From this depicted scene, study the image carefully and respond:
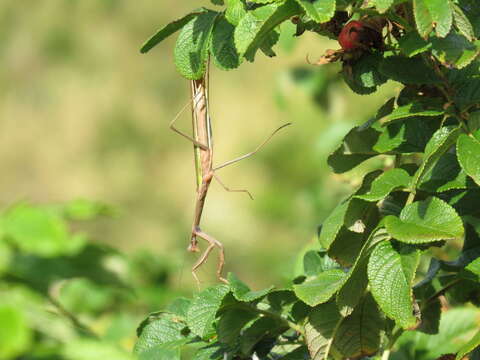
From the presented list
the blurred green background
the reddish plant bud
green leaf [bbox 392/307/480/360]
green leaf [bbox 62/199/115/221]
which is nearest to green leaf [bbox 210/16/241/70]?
the reddish plant bud

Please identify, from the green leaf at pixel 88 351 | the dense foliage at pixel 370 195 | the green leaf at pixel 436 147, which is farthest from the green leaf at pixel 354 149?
the green leaf at pixel 88 351

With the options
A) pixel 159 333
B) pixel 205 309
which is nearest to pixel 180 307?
pixel 159 333

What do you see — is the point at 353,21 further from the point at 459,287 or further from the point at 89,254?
the point at 89,254

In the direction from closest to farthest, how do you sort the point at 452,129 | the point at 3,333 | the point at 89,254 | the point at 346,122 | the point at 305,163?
the point at 3,333, the point at 452,129, the point at 89,254, the point at 346,122, the point at 305,163

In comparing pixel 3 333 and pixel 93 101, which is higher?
pixel 93 101

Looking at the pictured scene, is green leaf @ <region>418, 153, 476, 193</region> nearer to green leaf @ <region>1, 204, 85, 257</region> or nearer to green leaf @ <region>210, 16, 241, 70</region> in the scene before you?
green leaf @ <region>210, 16, 241, 70</region>

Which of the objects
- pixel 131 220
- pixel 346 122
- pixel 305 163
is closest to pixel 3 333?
pixel 346 122

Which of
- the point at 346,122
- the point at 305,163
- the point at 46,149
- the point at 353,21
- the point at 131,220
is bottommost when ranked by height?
the point at 353,21
